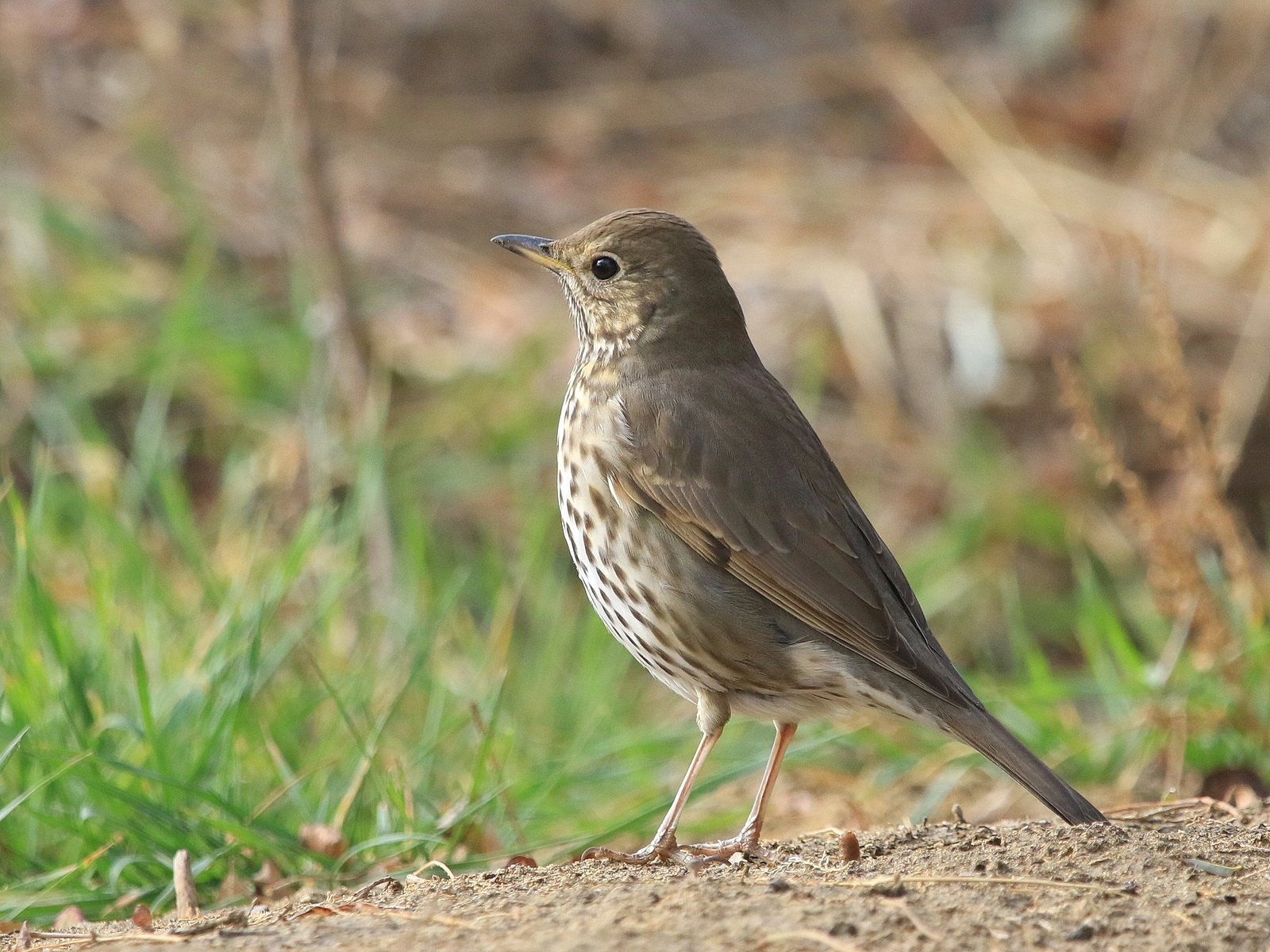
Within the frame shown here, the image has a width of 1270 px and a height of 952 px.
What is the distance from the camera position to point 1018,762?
3365mm

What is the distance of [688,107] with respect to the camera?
9727 mm

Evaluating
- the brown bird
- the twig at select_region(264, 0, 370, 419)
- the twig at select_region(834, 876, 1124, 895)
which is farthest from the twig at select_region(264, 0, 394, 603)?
the twig at select_region(834, 876, 1124, 895)

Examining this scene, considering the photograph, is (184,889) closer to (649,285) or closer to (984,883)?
(984,883)

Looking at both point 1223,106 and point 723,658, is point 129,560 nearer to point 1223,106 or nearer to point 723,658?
point 723,658

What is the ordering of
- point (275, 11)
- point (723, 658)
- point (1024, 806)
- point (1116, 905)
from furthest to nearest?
point (275, 11), point (1024, 806), point (723, 658), point (1116, 905)

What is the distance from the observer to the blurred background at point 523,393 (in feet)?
13.3

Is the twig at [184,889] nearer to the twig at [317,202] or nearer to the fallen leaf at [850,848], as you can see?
the fallen leaf at [850,848]

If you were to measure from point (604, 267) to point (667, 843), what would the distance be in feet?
4.64

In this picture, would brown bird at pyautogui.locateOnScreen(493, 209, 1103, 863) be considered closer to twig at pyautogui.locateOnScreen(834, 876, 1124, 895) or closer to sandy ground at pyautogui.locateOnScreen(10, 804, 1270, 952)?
sandy ground at pyautogui.locateOnScreen(10, 804, 1270, 952)

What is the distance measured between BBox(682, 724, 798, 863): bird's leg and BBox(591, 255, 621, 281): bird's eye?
115cm

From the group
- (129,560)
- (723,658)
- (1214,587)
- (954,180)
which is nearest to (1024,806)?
(1214,587)

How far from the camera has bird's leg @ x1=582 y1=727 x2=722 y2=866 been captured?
10.7 feet

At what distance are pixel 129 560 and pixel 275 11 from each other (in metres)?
1.98

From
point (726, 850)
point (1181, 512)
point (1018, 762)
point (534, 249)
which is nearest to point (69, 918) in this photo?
point (726, 850)
